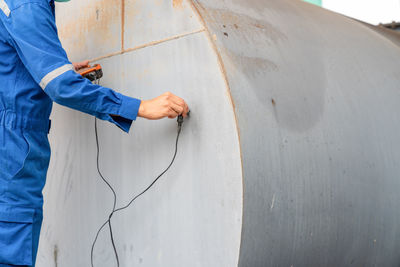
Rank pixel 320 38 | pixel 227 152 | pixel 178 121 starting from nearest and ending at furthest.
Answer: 1. pixel 227 152
2. pixel 178 121
3. pixel 320 38

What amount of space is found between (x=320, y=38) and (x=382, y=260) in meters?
0.93

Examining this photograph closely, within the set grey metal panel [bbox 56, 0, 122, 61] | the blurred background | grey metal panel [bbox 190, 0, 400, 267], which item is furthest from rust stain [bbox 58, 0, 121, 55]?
the blurred background

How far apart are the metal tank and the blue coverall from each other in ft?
0.86

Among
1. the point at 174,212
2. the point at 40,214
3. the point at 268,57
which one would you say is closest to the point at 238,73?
the point at 268,57

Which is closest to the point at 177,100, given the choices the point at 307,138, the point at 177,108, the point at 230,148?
the point at 177,108

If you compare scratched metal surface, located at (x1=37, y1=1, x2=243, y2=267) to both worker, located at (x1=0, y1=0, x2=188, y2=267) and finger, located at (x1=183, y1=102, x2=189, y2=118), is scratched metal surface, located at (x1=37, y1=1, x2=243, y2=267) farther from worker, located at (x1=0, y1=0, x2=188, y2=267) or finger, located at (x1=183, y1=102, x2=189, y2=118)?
worker, located at (x1=0, y1=0, x2=188, y2=267)

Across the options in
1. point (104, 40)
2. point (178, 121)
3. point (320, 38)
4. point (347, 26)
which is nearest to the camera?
point (178, 121)

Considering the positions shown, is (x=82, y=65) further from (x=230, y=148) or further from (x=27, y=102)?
(x=230, y=148)

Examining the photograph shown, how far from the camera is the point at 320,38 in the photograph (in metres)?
1.96

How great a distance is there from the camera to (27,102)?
1478mm

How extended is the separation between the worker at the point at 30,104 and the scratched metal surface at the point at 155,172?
127 mm

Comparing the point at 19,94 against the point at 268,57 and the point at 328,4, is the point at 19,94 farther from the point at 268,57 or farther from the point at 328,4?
the point at 328,4

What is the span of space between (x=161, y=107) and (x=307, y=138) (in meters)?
0.50

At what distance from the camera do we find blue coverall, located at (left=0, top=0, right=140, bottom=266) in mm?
1382
